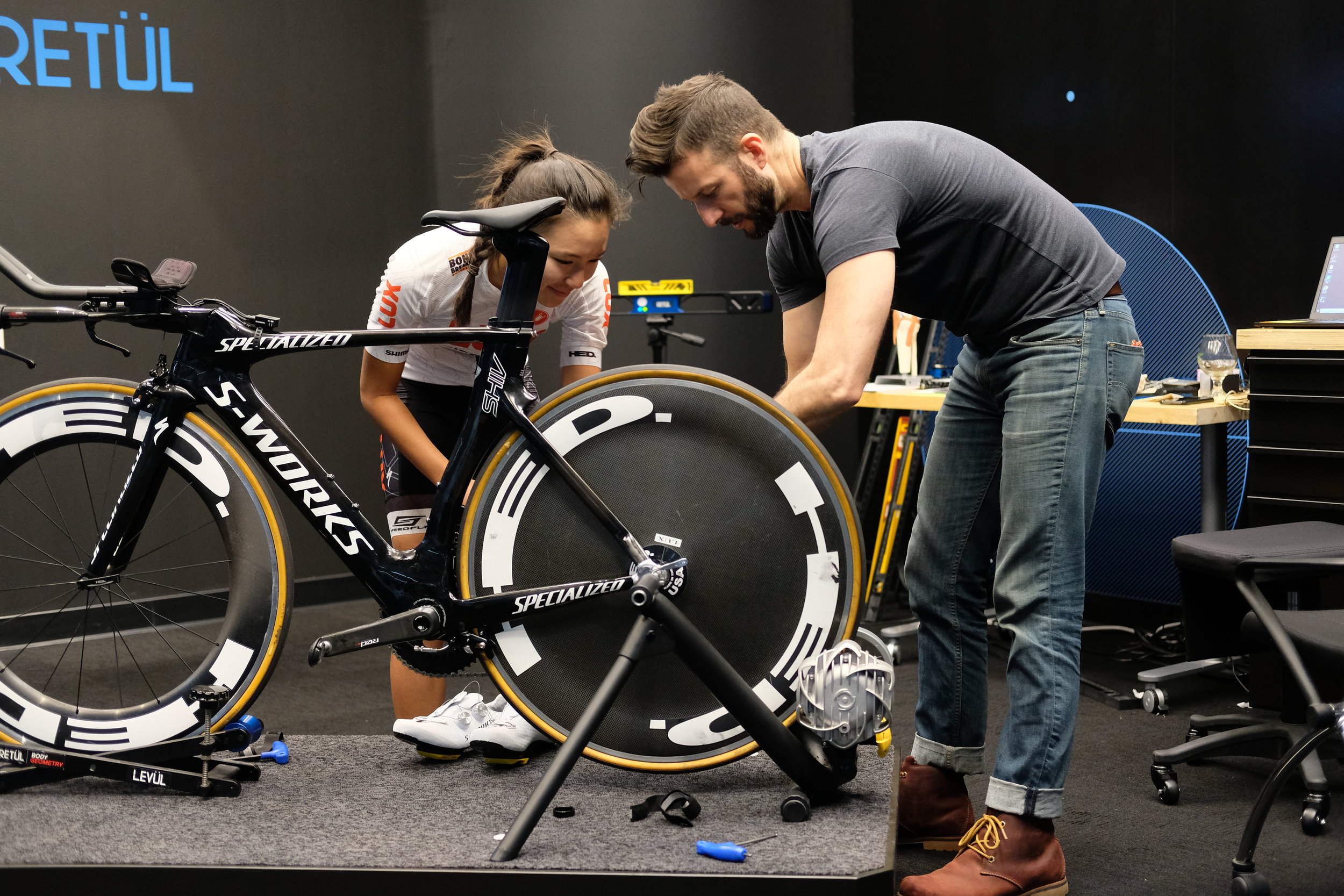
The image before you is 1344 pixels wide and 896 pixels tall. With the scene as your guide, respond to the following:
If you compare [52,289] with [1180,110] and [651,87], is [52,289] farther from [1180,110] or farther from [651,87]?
[1180,110]

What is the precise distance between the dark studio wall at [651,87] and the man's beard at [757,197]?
2.60 metres

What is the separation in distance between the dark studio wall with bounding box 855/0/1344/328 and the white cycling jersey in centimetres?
238

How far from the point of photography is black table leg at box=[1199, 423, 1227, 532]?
10.8ft

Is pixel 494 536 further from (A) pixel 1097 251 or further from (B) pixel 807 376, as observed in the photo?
(A) pixel 1097 251

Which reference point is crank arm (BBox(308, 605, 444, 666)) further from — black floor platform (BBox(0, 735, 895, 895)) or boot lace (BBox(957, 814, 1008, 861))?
boot lace (BBox(957, 814, 1008, 861))

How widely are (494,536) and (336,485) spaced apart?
0.30 meters

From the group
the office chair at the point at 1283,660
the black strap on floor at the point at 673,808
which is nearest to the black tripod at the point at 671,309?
the office chair at the point at 1283,660

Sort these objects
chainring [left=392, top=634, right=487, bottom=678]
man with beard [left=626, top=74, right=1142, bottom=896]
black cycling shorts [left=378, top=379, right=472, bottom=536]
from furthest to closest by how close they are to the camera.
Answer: black cycling shorts [left=378, top=379, right=472, bottom=536] < chainring [left=392, top=634, right=487, bottom=678] < man with beard [left=626, top=74, right=1142, bottom=896]

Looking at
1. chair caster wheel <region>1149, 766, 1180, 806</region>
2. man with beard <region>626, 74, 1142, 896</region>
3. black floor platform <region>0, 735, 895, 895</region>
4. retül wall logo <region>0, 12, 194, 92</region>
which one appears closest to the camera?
black floor platform <region>0, 735, 895, 895</region>

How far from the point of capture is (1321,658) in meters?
2.13

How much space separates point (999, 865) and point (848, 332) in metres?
0.91

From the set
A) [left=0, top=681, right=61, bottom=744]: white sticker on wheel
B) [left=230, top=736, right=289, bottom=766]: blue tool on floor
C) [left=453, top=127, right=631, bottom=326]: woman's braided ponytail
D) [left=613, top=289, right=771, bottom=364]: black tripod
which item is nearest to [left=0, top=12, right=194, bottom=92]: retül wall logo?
[left=613, top=289, right=771, bottom=364]: black tripod

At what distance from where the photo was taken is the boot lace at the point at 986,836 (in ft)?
6.22

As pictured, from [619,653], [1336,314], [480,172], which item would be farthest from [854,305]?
[480,172]
